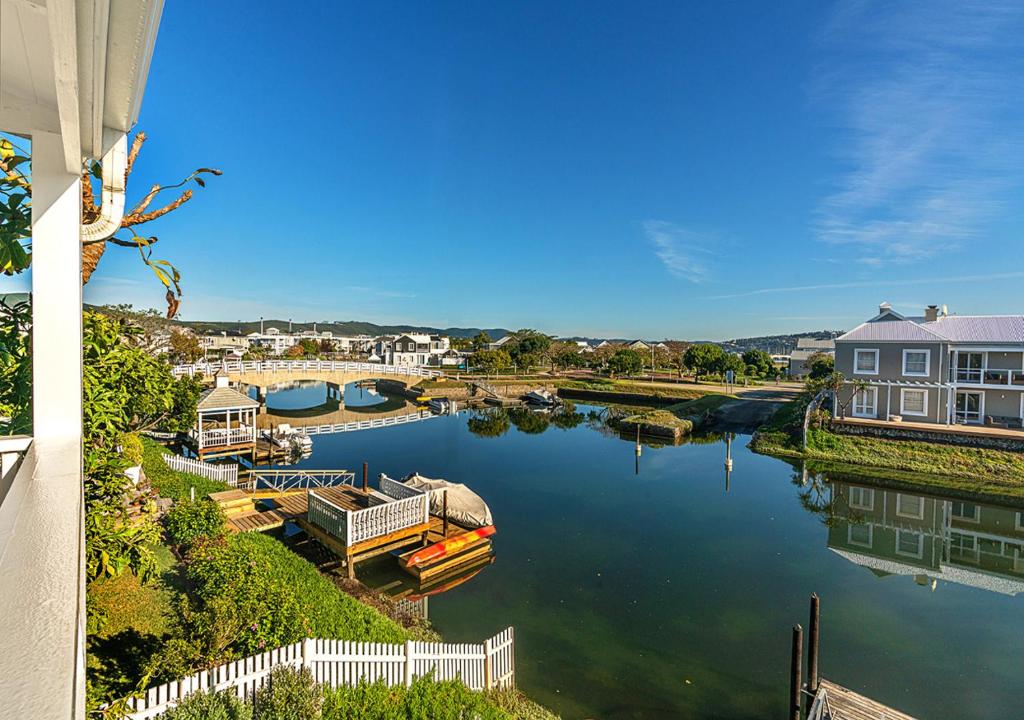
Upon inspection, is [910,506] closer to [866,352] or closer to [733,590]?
[866,352]

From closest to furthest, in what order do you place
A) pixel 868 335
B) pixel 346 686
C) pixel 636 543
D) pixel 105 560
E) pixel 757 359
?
Result: pixel 105 560, pixel 346 686, pixel 636 543, pixel 868 335, pixel 757 359

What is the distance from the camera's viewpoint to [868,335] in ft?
80.4

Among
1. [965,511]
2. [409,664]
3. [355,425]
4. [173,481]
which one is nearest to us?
[409,664]

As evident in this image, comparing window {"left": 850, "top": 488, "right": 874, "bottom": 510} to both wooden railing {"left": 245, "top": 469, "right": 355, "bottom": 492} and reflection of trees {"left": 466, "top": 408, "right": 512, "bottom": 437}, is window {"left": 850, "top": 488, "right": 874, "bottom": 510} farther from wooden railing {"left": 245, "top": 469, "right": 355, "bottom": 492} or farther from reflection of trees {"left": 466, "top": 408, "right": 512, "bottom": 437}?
wooden railing {"left": 245, "top": 469, "right": 355, "bottom": 492}

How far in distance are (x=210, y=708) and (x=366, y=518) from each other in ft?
20.7

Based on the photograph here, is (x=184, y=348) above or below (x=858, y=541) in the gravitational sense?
above

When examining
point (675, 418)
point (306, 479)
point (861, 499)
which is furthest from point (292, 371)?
point (861, 499)

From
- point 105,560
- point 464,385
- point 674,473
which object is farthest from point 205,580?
point 464,385

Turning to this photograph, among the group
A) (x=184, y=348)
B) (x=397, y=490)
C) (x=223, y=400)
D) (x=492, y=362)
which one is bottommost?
(x=397, y=490)

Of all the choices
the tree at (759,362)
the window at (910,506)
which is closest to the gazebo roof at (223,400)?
the window at (910,506)

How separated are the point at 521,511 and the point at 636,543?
4.05 meters

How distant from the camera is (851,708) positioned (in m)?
6.60

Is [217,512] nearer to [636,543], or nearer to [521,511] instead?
[521,511]

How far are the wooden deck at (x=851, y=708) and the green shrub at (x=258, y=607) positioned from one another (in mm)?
6277
